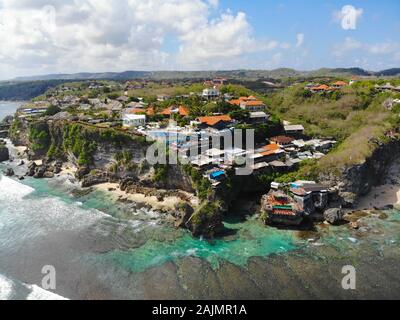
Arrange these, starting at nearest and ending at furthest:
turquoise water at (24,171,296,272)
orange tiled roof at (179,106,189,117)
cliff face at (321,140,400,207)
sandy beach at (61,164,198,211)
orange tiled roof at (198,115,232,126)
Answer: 1. turquoise water at (24,171,296,272)
2. cliff face at (321,140,400,207)
3. sandy beach at (61,164,198,211)
4. orange tiled roof at (198,115,232,126)
5. orange tiled roof at (179,106,189,117)

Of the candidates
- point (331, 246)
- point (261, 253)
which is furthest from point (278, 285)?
point (331, 246)

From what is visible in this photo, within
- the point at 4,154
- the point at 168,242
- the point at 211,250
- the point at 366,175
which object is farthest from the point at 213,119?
the point at 4,154

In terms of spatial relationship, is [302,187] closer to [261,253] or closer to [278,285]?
[261,253]

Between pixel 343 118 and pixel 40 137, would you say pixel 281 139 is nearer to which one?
pixel 343 118

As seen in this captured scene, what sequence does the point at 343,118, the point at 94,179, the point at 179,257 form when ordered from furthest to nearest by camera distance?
1. the point at 343,118
2. the point at 94,179
3. the point at 179,257

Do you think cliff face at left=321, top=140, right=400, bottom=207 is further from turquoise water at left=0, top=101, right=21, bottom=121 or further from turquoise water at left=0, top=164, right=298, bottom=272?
turquoise water at left=0, top=101, right=21, bottom=121

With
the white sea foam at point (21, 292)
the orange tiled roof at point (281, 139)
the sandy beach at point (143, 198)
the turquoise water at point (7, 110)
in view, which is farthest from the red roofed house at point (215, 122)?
the turquoise water at point (7, 110)

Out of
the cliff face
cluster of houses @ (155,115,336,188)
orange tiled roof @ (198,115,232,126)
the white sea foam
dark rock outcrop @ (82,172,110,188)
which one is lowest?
the white sea foam

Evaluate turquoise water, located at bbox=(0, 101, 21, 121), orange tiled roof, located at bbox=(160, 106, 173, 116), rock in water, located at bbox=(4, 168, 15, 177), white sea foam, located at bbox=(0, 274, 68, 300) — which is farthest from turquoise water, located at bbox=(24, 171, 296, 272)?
turquoise water, located at bbox=(0, 101, 21, 121)
